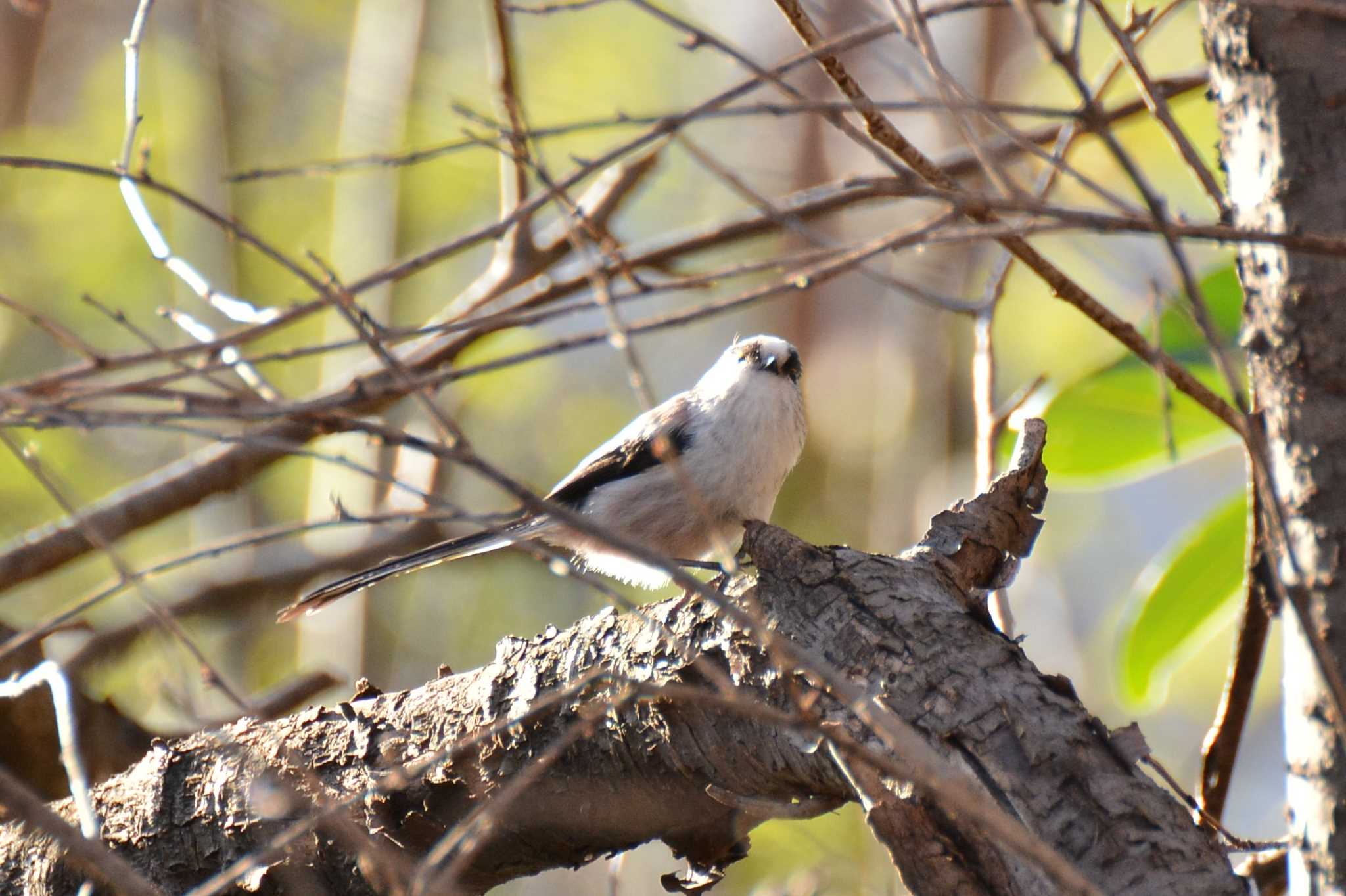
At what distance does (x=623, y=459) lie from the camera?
3.72 meters

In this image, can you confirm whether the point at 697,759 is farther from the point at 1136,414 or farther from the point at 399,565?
the point at 1136,414

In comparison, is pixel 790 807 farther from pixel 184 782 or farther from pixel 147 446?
pixel 147 446

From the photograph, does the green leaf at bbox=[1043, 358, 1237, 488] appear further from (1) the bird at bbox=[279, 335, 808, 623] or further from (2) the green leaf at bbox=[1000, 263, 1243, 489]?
(1) the bird at bbox=[279, 335, 808, 623]

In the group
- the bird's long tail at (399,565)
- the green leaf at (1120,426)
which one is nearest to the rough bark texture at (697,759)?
the bird's long tail at (399,565)

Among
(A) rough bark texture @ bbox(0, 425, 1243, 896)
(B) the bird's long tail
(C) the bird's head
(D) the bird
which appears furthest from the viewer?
(C) the bird's head

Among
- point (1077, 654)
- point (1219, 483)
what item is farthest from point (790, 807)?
point (1219, 483)

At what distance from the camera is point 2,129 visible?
6.25 meters

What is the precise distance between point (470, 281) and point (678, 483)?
3.97 meters

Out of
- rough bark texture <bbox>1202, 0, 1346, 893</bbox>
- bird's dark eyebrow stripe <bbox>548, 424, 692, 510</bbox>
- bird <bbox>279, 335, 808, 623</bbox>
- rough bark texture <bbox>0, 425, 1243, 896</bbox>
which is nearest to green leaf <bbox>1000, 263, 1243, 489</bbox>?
bird <bbox>279, 335, 808, 623</bbox>

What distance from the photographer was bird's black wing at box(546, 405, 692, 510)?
364cm

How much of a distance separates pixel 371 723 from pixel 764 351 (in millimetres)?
2119

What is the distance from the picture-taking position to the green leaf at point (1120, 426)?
10.4 ft

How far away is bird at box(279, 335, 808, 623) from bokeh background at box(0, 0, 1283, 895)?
89 centimetres

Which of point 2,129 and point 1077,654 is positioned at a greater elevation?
point 2,129
